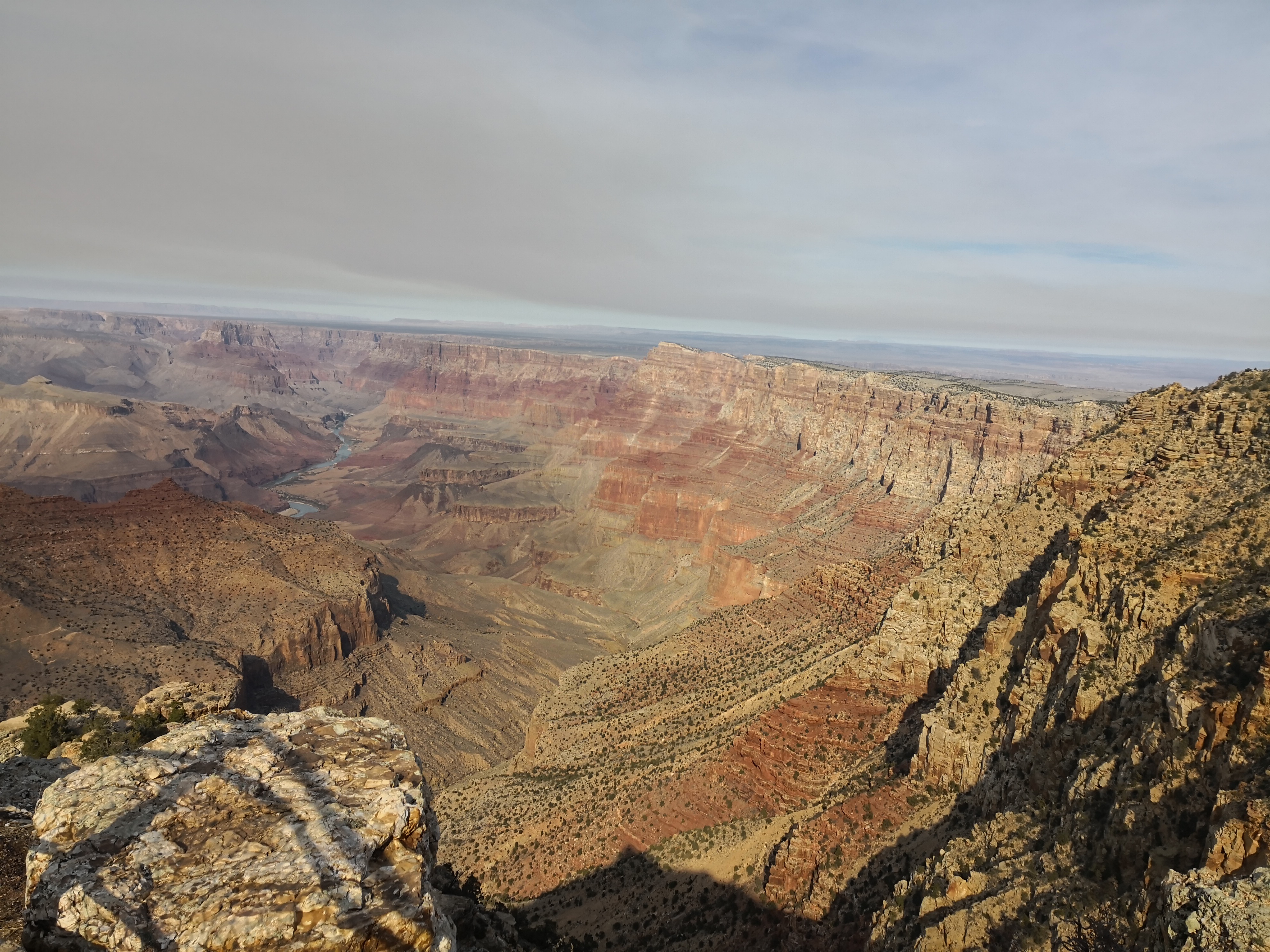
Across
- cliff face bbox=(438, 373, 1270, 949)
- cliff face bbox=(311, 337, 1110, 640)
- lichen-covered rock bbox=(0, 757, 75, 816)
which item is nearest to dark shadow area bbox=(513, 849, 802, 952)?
cliff face bbox=(438, 373, 1270, 949)

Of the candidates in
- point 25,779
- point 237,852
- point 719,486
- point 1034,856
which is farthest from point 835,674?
point 719,486

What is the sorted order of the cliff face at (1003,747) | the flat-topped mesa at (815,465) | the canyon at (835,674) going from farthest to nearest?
the flat-topped mesa at (815,465), the canyon at (835,674), the cliff face at (1003,747)

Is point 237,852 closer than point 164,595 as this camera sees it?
Yes

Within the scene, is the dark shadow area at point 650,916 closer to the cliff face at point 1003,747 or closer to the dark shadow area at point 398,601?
the cliff face at point 1003,747

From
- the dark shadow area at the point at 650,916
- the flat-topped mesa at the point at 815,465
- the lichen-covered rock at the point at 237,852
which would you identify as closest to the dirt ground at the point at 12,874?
the lichen-covered rock at the point at 237,852

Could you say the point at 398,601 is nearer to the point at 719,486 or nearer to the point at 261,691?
the point at 261,691

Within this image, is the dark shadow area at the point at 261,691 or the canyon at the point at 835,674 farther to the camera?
the dark shadow area at the point at 261,691
